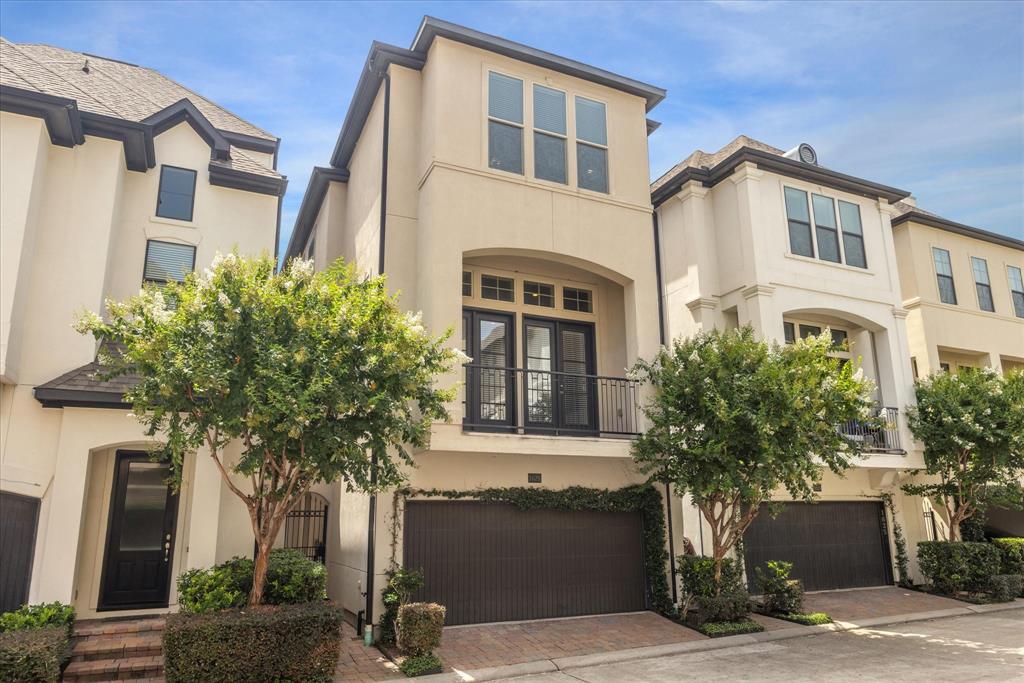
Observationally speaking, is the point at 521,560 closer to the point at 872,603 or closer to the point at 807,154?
the point at 872,603

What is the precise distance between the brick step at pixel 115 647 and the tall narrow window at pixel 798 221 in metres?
15.0

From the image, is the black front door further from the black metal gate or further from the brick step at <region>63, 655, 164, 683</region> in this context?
the black metal gate

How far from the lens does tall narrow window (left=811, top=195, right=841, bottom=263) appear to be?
1664 cm

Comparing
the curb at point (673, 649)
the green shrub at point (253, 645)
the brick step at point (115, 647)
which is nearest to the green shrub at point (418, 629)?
the curb at point (673, 649)

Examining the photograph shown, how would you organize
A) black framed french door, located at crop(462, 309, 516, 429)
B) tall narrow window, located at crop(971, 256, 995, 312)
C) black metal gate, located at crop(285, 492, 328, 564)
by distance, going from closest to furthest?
black framed french door, located at crop(462, 309, 516, 429)
black metal gate, located at crop(285, 492, 328, 564)
tall narrow window, located at crop(971, 256, 995, 312)

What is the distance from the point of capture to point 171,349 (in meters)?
8.29

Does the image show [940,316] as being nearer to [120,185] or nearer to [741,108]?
[741,108]

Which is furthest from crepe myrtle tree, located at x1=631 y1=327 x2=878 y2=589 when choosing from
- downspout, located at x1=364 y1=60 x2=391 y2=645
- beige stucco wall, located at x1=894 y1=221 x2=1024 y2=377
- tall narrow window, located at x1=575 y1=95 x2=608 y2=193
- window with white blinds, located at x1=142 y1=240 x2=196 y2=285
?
window with white blinds, located at x1=142 y1=240 x2=196 y2=285

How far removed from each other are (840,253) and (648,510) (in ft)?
28.0

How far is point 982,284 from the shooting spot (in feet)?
67.4

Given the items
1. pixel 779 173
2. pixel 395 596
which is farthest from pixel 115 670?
pixel 779 173

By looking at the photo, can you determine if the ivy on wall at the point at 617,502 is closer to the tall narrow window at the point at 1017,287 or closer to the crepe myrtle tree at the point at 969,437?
the crepe myrtle tree at the point at 969,437

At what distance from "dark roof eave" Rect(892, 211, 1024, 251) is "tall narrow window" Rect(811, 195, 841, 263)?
13.2ft

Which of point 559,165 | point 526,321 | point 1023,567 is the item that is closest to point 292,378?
point 526,321
